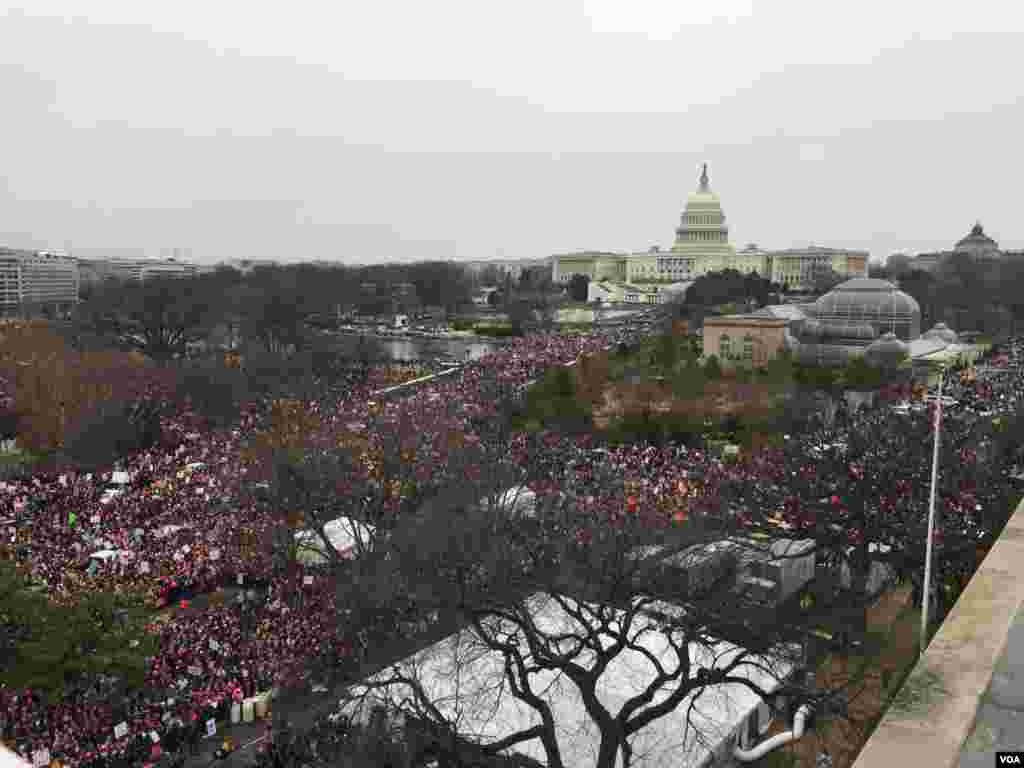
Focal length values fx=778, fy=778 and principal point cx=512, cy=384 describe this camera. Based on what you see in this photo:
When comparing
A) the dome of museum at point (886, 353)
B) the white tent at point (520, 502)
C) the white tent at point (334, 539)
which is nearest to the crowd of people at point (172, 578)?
the white tent at point (334, 539)

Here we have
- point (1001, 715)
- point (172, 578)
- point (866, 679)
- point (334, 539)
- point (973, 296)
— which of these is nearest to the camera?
point (1001, 715)

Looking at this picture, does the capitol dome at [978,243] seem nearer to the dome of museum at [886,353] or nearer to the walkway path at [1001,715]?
the dome of museum at [886,353]

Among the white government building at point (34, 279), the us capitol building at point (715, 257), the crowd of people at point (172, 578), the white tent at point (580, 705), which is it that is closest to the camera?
the white tent at point (580, 705)

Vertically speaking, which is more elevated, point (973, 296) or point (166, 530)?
point (973, 296)

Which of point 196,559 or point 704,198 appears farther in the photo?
point 704,198

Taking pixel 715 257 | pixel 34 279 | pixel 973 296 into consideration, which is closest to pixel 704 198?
pixel 715 257

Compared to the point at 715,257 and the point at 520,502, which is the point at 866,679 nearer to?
the point at 520,502
